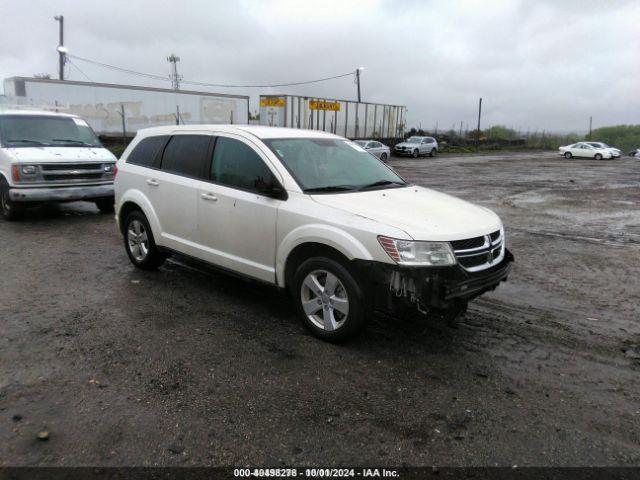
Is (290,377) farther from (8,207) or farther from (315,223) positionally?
(8,207)

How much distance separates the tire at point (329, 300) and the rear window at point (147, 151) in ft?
8.81

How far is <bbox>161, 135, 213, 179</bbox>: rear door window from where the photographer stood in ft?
17.5

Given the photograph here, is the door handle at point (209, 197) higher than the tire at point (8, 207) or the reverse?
higher

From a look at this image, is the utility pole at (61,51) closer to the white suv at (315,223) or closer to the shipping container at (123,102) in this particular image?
the shipping container at (123,102)

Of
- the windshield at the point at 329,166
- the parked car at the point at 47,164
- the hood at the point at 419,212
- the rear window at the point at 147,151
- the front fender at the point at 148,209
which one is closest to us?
the hood at the point at 419,212

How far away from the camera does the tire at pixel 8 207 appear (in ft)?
30.2

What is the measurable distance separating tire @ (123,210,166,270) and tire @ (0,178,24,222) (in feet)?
13.6

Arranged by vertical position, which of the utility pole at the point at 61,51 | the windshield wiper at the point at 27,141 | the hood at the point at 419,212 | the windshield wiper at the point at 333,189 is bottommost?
the hood at the point at 419,212

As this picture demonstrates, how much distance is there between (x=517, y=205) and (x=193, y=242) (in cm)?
1011

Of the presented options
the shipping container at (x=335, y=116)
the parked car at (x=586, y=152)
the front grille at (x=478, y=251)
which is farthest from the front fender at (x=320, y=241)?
the parked car at (x=586, y=152)

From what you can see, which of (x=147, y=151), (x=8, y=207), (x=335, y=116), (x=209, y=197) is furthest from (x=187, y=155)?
(x=335, y=116)

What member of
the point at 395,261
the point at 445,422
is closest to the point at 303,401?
the point at 445,422

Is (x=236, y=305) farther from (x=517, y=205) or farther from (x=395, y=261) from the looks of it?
(x=517, y=205)

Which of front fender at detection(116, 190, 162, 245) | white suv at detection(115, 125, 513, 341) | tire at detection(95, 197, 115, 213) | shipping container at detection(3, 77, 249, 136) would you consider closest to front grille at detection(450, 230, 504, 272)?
white suv at detection(115, 125, 513, 341)
